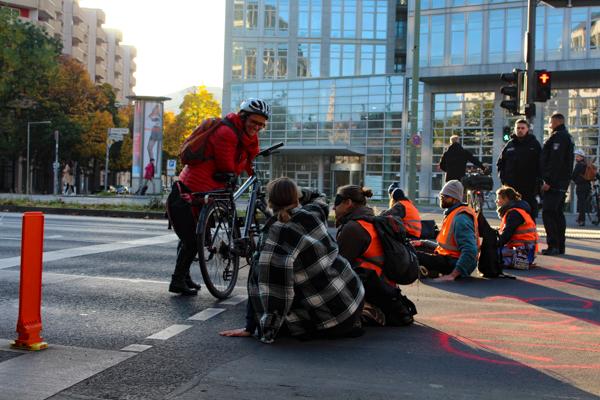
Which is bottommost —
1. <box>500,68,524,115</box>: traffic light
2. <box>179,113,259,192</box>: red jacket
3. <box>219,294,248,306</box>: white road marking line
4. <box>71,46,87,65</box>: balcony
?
<box>219,294,248,306</box>: white road marking line

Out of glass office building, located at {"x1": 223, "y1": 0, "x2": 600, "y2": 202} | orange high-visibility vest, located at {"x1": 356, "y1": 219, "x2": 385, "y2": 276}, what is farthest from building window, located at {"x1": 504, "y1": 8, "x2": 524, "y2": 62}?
orange high-visibility vest, located at {"x1": 356, "y1": 219, "x2": 385, "y2": 276}

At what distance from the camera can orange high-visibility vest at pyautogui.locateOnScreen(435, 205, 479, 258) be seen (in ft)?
25.7

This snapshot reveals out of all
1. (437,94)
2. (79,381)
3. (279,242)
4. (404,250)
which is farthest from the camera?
(437,94)

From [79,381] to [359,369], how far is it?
1.59 m

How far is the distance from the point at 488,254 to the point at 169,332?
14.6 feet

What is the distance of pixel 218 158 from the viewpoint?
639 cm

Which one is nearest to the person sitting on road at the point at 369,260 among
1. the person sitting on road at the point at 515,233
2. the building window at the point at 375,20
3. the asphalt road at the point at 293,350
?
the asphalt road at the point at 293,350

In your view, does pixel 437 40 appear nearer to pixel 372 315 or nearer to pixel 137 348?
pixel 372 315

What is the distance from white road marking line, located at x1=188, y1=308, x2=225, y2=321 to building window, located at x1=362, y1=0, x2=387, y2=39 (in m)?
57.6

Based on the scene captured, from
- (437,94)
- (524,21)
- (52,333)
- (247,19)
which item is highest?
(247,19)

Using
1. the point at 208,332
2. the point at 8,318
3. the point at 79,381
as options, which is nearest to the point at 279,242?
the point at 208,332

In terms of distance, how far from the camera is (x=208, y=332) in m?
5.15

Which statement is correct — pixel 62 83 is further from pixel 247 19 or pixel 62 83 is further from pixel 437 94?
pixel 437 94

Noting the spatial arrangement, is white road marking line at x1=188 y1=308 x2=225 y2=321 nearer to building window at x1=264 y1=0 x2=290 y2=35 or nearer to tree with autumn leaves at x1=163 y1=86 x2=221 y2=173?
tree with autumn leaves at x1=163 y1=86 x2=221 y2=173
